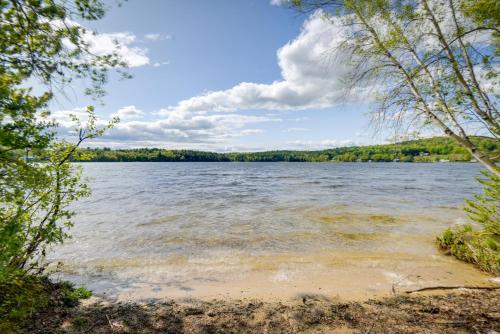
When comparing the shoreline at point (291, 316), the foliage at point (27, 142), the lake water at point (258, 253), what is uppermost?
the foliage at point (27, 142)

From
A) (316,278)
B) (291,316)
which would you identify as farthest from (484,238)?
(291,316)

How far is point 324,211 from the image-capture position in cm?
1772

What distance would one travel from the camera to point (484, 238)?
684 cm

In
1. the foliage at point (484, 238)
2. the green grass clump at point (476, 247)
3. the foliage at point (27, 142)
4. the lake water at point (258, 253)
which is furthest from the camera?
the lake water at point (258, 253)

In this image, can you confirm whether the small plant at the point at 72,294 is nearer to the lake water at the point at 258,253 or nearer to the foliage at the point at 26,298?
the foliage at the point at 26,298

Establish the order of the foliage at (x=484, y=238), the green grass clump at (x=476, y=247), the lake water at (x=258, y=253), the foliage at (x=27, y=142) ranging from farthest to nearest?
the lake water at (x=258, y=253) → the green grass clump at (x=476, y=247) → the foliage at (x=484, y=238) → the foliage at (x=27, y=142)

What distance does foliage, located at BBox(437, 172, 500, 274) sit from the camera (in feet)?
20.6

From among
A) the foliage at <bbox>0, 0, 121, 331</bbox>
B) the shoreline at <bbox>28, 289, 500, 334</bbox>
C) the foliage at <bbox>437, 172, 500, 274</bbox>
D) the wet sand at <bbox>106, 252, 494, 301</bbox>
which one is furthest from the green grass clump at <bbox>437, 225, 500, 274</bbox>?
the foliage at <bbox>0, 0, 121, 331</bbox>

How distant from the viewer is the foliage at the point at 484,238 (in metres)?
6.28

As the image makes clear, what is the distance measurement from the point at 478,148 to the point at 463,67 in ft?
5.60

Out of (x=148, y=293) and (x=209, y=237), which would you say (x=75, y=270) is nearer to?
(x=148, y=293)

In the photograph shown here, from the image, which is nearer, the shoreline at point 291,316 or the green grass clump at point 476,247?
the shoreline at point 291,316

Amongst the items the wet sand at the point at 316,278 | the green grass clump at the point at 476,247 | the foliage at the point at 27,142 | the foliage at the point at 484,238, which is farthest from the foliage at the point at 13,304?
the green grass clump at the point at 476,247

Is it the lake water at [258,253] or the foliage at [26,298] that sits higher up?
the foliage at [26,298]
